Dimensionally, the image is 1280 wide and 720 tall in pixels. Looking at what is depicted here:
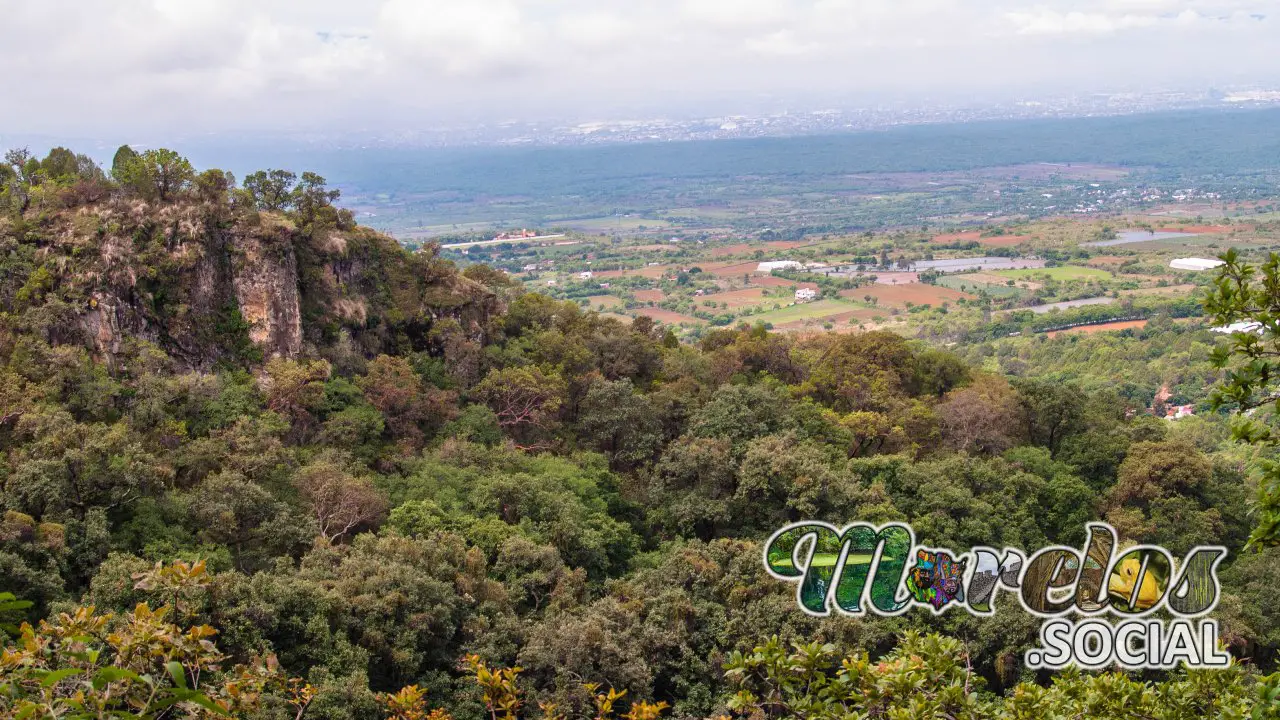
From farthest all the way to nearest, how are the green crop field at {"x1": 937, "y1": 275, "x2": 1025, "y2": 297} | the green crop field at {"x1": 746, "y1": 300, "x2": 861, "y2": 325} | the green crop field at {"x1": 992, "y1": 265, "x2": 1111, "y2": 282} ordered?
the green crop field at {"x1": 992, "y1": 265, "x2": 1111, "y2": 282} < the green crop field at {"x1": 937, "y1": 275, "x2": 1025, "y2": 297} < the green crop field at {"x1": 746, "y1": 300, "x2": 861, "y2": 325}

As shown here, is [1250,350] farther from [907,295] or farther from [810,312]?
[907,295]

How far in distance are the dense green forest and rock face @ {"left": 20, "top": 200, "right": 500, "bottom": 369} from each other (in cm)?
7

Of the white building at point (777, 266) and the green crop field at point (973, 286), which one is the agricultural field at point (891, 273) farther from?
the white building at point (777, 266)

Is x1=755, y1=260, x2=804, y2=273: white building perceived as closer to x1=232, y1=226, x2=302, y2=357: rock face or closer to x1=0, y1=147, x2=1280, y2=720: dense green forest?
x1=0, y1=147, x2=1280, y2=720: dense green forest

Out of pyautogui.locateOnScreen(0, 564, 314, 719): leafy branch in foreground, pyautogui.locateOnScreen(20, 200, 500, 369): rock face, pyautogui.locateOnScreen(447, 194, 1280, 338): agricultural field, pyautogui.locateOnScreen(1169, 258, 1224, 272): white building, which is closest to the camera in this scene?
pyautogui.locateOnScreen(0, 564, 314, 719): leafy branch in foreground

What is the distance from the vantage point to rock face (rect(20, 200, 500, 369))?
64.0 ft

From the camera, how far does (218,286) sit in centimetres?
2119

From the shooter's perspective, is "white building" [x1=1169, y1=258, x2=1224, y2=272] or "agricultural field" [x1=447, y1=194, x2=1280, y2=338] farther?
"white building" [x1=1169, y1=258, x2=1224, y2=272]

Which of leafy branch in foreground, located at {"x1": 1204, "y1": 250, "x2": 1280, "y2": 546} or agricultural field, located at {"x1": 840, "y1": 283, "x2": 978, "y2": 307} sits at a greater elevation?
leafy branch in foreground, located at {"x1": 1204, "y1": 250, "x2": 1280, "y2": 546}

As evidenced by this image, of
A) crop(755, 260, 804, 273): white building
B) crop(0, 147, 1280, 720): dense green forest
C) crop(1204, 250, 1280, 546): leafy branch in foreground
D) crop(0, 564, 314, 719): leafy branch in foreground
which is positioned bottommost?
crop(755, 260, 804, 273): white building

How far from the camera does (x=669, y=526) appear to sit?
63.0 ft

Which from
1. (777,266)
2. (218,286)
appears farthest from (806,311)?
(218,286)

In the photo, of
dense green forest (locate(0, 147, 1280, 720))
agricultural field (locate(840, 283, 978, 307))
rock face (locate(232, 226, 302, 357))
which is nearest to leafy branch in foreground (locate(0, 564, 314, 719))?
dense green forest (locate(0, 147, 1280, 720))

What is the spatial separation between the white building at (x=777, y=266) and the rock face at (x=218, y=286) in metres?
56.4
